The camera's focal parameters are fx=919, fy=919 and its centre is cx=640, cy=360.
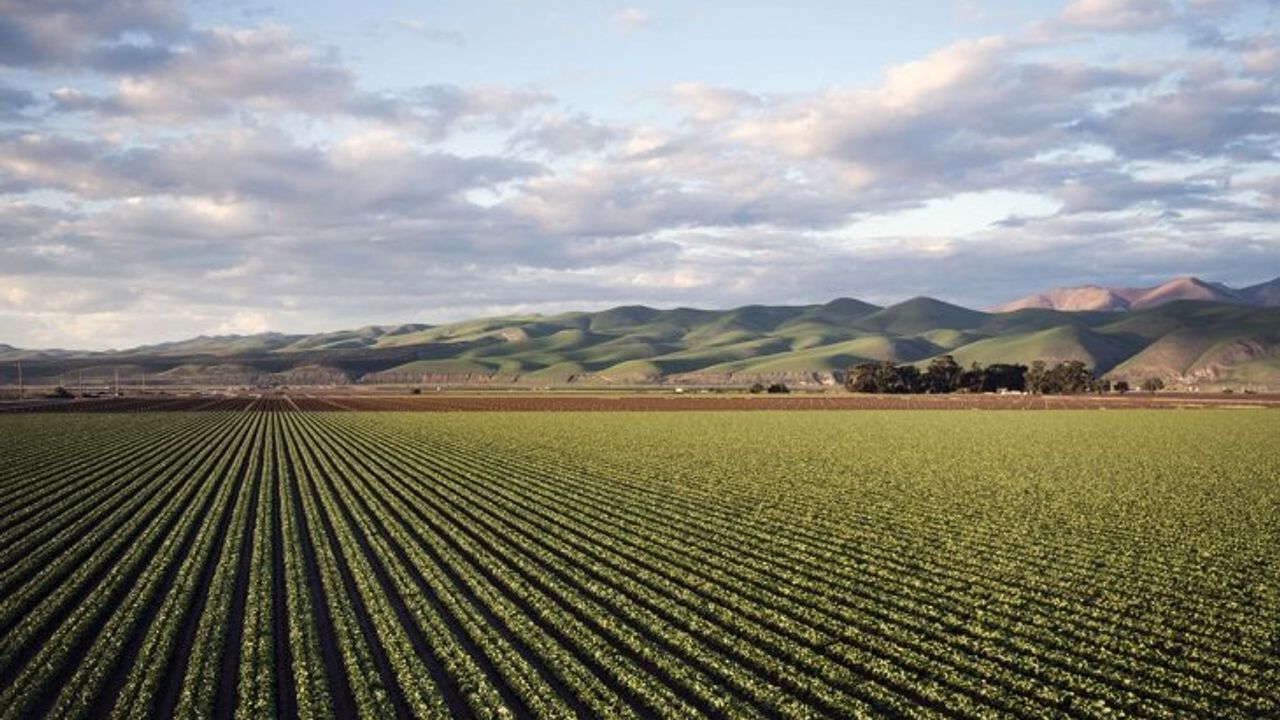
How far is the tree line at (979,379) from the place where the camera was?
17350 cm

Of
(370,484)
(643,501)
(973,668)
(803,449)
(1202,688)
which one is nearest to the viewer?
(1202,688)

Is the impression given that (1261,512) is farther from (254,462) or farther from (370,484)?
(254,462)

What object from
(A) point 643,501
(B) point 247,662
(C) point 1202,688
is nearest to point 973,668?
(C) point 1202,688

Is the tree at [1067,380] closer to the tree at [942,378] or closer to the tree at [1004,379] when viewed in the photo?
the tree at [1004,379]

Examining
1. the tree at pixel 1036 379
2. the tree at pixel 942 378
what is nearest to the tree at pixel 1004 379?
the tree at pixel 1036 379

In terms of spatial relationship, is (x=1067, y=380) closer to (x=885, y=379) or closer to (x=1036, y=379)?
(x=1036, y=379)

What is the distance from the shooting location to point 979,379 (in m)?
178

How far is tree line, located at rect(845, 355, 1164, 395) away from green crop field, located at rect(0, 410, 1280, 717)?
413 ft

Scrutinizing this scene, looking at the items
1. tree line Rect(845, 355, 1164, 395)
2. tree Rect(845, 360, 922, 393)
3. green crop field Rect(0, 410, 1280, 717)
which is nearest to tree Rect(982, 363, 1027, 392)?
tree line Rect(845, 355, 1164, 395)

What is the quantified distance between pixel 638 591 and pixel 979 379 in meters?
169

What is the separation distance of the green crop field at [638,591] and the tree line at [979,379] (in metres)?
126

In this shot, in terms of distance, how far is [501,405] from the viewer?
436 feet

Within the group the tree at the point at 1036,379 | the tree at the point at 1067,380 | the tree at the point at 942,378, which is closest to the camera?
the tree at the point at 1067,380

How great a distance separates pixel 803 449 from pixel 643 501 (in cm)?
2729
